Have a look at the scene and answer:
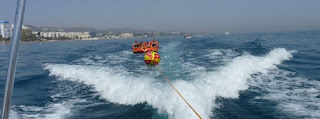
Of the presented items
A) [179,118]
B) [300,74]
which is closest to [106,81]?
[179,118]

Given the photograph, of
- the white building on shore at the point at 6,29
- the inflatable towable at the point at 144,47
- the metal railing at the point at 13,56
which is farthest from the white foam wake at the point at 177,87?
the inflatable towable at the point at 144,47

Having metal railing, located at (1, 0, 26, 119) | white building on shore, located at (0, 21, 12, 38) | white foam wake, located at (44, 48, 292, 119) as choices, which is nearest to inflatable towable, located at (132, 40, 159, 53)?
white foam wake, located at (44, 48, 292, 119)

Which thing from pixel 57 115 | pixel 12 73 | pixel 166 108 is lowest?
pixel 57 115

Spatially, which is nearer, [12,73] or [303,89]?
[12,73]

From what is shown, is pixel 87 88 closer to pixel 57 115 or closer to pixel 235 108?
pixel 57 115

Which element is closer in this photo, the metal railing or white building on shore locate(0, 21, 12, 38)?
the metal railing

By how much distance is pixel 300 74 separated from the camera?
35.3 feet

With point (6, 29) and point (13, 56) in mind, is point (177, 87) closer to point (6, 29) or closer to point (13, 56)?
point (6, 29)

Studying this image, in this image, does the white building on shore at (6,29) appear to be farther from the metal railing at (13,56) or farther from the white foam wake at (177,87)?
the white foam wake at (177,87)

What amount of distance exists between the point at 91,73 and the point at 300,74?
11024 mm

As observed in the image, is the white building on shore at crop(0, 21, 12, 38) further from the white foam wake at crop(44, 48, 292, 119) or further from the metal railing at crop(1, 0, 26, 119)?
the white foam wake at crop(44, 48, 292, 119)

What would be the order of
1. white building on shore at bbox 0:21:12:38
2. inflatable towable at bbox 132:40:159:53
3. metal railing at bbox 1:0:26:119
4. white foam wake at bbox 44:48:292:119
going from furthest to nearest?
inflatable towable at bbox 132:40:159:53
white foam wake at bbox 44:48:292:119
white building on shore at bbox 0:21:12:38
metal railing at bbox 1:0:26:119

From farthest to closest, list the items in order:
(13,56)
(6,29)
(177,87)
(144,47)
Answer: (144,47), (177,87), (6,29), (13,56)

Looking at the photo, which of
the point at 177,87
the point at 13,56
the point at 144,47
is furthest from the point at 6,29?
the point at 144,47
